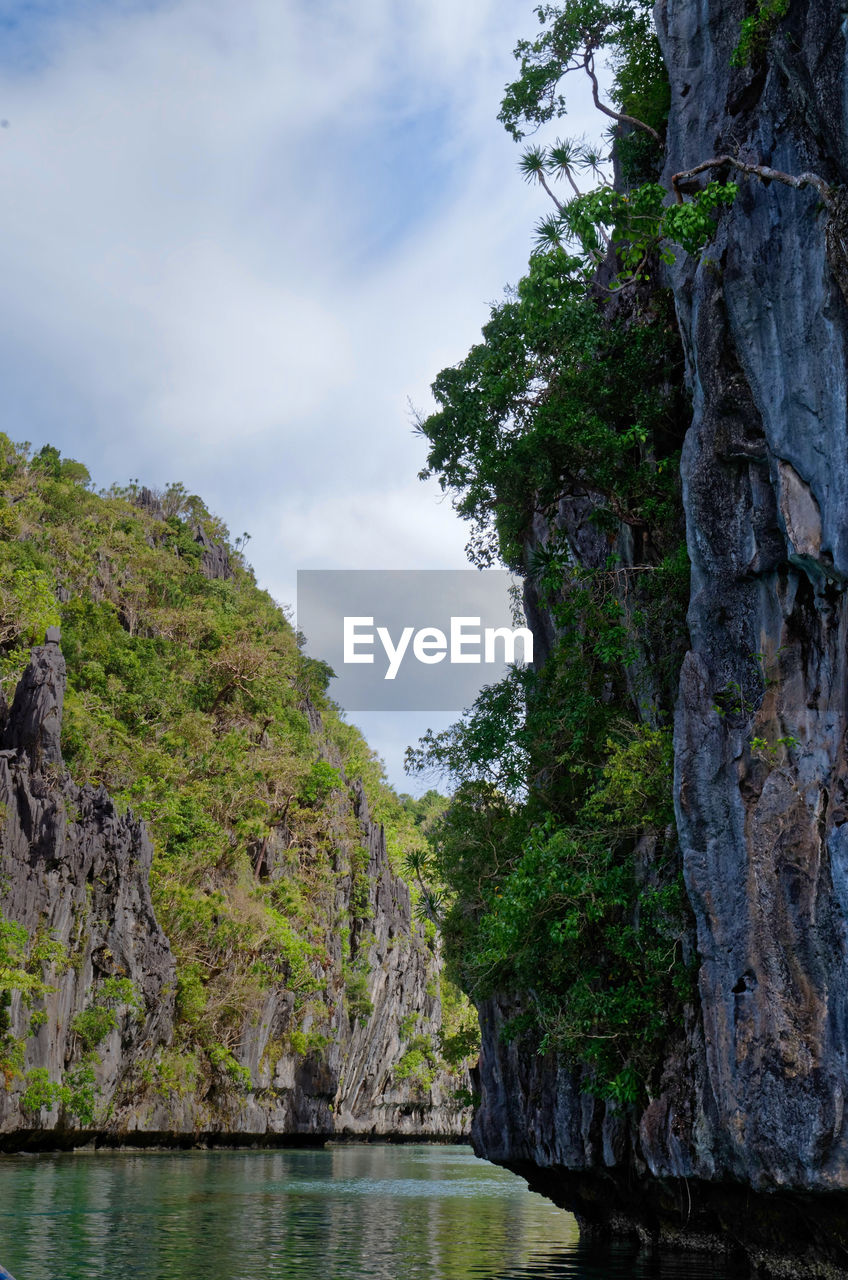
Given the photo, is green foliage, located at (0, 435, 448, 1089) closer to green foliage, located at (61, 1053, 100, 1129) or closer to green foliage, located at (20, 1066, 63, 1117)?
green foliage, located at (61, 1053, 100, 1129)

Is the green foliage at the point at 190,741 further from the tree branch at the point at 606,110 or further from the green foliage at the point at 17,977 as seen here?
the tree branch at the point at 606,110

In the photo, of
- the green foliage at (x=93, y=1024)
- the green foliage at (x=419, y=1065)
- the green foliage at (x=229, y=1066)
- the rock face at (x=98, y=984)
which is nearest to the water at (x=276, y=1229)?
the rock face at (x=98, y=984)

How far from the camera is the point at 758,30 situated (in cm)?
1459

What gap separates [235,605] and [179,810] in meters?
17.9

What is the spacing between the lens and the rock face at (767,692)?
12.5m

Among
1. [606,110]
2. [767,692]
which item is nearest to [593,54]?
[606,110]

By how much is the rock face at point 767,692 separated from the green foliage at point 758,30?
0.86ft

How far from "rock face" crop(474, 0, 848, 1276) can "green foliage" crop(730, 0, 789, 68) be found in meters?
0.26

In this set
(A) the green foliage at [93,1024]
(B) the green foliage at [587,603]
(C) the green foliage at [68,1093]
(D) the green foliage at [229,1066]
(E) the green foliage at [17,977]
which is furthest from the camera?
(D) the green foliage at [229,1066]

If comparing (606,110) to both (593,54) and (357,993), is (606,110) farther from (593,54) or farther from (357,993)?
(357,993)

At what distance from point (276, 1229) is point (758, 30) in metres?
19.8

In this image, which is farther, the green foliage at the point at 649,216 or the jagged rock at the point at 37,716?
the jagged rock at the point at 37,716

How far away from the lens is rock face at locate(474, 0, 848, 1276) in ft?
40.9

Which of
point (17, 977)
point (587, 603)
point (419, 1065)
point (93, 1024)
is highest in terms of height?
point (587, 603)
